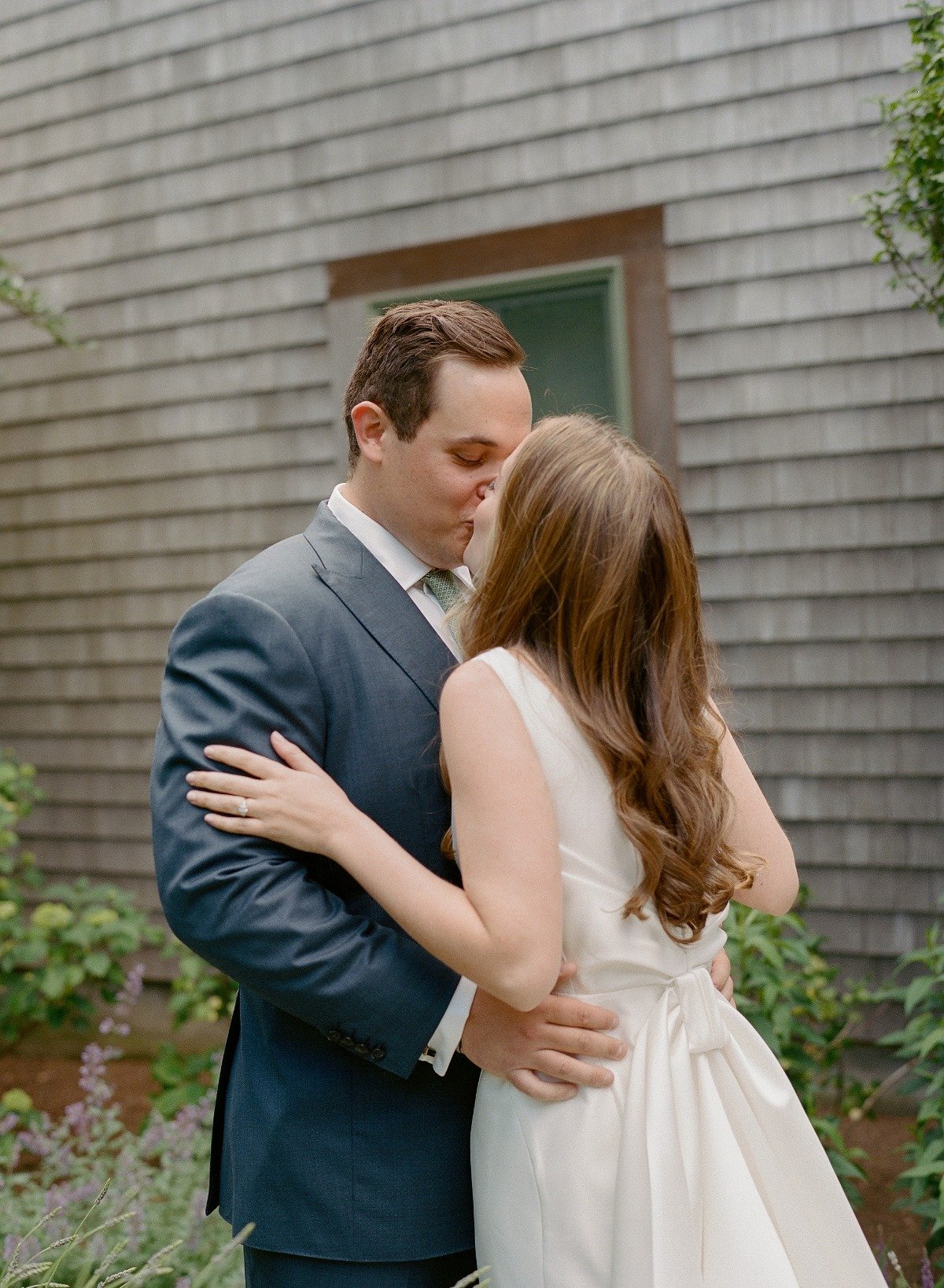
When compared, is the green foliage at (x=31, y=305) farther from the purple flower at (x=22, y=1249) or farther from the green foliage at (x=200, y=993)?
the purple flower at (x=22, y=1249)

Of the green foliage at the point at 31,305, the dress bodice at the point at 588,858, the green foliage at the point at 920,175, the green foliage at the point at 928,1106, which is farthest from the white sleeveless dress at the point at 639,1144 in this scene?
the green foliage at the point at 31,305

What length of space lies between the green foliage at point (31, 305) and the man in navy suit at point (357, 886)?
4028 mm

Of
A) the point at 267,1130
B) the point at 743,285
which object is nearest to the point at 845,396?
the point at 743,285

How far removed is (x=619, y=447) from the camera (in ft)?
4.99

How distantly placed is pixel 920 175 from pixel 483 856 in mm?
2758

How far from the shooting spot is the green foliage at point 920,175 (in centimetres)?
327

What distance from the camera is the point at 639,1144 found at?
1.46 m

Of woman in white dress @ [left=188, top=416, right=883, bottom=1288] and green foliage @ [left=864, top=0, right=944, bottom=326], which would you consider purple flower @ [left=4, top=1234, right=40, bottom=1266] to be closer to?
woman in white dress @ [left=188, top=416, right=883, bottom=1288]

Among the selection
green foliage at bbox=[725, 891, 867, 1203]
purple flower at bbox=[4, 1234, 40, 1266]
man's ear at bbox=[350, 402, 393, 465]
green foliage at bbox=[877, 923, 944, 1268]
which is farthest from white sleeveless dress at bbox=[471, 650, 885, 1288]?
purple flower at bbox=[4, 1234, 40, 1266]

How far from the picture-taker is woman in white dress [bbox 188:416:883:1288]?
55.9 inches

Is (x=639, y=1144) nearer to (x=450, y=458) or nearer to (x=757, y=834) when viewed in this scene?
(x=757, y=834)

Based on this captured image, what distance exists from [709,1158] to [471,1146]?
325mm

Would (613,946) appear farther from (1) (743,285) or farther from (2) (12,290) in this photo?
(2) (12,290)

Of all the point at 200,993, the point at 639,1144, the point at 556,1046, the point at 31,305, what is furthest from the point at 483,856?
the point at 31,305
